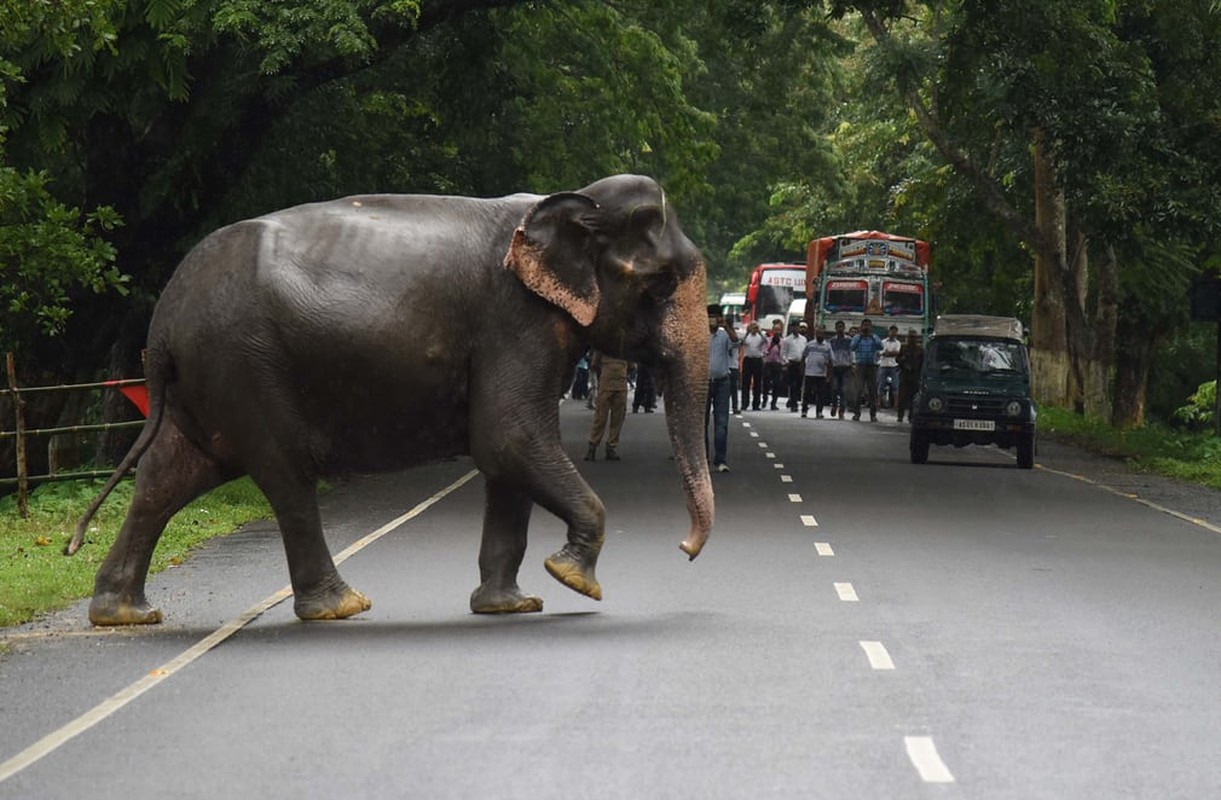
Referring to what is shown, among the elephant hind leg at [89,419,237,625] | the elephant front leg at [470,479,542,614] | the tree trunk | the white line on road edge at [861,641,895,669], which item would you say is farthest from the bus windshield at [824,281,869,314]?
the white line on road edge at [861,641,895,669]

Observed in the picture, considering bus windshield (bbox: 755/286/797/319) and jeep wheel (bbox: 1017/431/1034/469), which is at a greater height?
bus windshield (bbox: 755/286/797/319)

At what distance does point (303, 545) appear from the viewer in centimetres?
1244

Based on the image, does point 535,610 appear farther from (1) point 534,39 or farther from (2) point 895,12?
(1) point 534,39

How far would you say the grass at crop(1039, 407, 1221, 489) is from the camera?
29.0m

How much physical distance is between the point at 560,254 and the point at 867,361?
31.8 metres

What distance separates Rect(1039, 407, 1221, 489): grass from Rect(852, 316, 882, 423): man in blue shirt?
3.18 meters

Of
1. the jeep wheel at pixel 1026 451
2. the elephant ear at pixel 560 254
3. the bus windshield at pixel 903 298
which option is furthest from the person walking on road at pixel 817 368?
the elephant ear at pixel 560 254

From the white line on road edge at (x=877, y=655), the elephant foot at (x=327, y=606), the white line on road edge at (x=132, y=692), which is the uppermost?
the white line on road edge at (x=877, y=655)

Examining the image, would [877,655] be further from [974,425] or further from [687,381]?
[974,425]

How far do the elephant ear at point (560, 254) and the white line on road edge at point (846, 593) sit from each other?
8.02 feet

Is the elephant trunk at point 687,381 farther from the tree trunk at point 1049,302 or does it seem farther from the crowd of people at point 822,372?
the tree trunk at point 1049,302

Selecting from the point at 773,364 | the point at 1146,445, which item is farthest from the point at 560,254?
the point at 773,364

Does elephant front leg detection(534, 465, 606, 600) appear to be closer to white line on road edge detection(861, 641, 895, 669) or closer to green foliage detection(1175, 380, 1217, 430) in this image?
white line on road edge detection(861, 641, 895, 669)

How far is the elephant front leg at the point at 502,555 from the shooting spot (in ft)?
41.9
